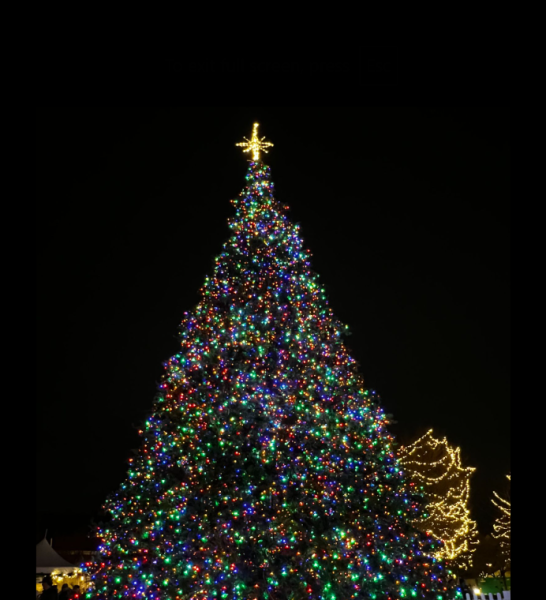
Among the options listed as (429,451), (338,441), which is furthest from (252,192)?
(429,451)

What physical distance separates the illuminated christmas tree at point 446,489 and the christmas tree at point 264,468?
40.5ft

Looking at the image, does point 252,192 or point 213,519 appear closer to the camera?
point 213,519

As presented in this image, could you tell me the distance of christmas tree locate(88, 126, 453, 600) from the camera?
8117 mm

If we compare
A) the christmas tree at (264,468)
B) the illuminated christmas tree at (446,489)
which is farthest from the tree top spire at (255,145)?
the illuminated christmas tree at (446,489)

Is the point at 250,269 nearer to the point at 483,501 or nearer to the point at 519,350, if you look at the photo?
the point at 519,350

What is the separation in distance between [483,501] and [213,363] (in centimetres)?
2507

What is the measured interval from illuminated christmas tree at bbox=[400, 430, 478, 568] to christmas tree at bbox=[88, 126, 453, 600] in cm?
1235

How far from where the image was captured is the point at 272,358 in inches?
348

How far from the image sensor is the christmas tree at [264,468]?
8117 mm

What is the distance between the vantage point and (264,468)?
830 centimetres

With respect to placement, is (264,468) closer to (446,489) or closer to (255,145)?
(255,145)

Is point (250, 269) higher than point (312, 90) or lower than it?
higher

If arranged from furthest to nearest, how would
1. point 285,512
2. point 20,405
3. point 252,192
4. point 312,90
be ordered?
point 252,192
point 285,512
point 312,90
point 20,405

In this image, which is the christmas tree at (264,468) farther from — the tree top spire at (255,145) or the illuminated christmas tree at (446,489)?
the illuminated christmas tree at (446,489)
